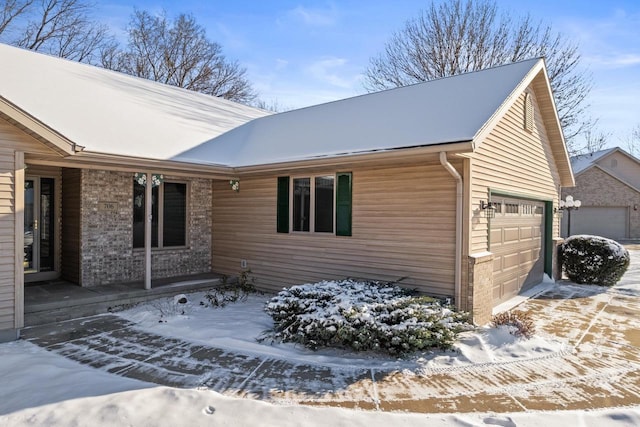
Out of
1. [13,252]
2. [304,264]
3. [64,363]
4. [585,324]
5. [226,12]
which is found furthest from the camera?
[226,12]

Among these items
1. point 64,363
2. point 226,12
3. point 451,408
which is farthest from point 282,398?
point 226,12

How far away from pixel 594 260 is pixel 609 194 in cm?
1799

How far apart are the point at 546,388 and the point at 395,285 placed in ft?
9.41

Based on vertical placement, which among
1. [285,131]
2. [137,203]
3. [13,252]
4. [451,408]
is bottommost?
Answer: [451,408]

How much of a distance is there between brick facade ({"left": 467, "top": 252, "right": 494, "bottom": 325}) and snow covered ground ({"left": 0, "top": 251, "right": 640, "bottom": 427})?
1.58 feet

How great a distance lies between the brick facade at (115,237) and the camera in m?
8.26

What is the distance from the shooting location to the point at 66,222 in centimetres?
872

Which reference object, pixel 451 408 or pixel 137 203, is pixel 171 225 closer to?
pixel 137 203

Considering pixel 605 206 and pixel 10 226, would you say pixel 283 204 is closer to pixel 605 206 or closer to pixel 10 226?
pixel 10 226

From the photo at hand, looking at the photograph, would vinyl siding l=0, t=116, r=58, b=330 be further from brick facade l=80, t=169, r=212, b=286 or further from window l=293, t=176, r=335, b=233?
window l=293, t=176, r=335, b=233

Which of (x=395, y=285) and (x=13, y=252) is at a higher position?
(x=13, y=252)

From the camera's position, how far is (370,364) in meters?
5.03

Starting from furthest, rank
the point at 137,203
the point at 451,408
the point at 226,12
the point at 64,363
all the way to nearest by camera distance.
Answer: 1. the point at 226,12
2. the point at 137,203
3. the point at 64,363
4. the point at 451,408

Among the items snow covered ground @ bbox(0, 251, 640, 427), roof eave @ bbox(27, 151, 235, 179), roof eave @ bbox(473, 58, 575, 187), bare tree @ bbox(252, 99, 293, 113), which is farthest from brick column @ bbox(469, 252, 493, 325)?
bare tree @ bbox(252, 99, 293, 113)
